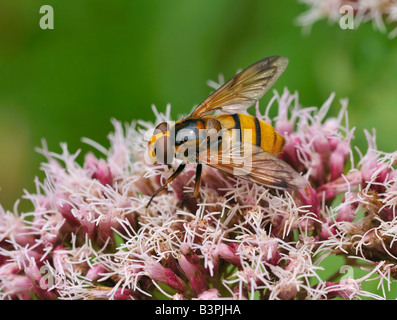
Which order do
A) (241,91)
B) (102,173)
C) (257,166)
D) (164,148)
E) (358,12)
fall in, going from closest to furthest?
(257,166) < (164,148) < (241,91) < (102,173) < (358,12)

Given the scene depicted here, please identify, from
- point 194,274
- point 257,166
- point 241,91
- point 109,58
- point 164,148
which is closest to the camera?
point 257,166

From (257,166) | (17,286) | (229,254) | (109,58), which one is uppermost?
(109,58)

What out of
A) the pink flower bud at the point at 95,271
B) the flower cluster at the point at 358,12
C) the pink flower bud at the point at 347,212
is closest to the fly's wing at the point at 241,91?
the pink flower bud at the point at 347,212

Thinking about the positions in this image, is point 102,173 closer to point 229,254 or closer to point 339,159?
point 229,254

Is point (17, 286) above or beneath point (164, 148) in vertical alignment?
beneath

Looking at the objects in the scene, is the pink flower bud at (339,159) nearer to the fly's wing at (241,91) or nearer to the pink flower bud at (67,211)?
the fly's wing at (241,91)

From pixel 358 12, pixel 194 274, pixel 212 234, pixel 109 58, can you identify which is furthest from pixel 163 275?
Answer: pixel 109 58
